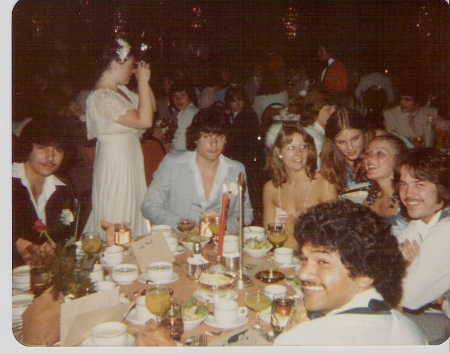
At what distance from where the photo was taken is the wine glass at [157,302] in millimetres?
1660

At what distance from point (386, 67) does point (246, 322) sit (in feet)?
25.1

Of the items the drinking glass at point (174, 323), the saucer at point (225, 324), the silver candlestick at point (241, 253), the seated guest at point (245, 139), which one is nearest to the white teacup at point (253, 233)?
the silver candlestick at point (241, 253)

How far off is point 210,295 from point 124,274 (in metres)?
0.42

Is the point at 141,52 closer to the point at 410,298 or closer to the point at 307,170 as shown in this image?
the point at 307,170

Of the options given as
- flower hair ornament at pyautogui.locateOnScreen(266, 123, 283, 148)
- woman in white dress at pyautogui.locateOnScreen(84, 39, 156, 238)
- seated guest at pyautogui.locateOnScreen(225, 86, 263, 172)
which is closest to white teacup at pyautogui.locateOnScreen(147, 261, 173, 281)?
woman in white dress at pyautogui.locateOnScreen(84, 39, 156, 238)

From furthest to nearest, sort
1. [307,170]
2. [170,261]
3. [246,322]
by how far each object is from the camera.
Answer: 1. [307,170]
2. [170,261]
3. [246,322]

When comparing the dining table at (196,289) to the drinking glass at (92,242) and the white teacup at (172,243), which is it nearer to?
the white teacup at (172,243)

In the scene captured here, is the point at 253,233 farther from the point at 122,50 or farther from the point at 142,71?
the point at 122,50

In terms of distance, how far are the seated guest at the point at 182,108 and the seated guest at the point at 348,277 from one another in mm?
3743

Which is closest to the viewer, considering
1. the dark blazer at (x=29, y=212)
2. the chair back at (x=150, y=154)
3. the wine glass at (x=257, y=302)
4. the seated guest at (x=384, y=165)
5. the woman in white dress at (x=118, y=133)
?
the wine glass at (x=257, y=302)

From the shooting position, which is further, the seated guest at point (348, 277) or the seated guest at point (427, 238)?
the seated guest at point (427, 238)

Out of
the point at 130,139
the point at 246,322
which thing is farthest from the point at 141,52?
the point at 246,322

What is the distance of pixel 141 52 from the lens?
3.80 meters

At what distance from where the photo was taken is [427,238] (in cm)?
→ 205
